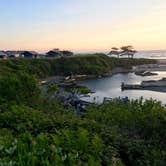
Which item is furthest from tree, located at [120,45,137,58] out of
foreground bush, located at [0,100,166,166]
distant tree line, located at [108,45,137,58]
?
foreground bush, located at [0,100,166,166]

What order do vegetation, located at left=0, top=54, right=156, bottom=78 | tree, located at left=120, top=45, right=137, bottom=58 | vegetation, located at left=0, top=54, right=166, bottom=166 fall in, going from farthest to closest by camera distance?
tree, located at left=120, top=45, right=137, bottom=58 < vegetation, located at left=0, top=54, right=156, bottom=78 < vegetation, located at left=0, top=54, right=166, bottom=166

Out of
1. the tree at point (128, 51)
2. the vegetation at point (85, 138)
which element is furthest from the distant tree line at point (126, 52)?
the vegetation at point (85, 138)

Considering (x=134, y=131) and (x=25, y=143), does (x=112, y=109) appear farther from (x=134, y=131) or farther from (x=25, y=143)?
(x=25, y=143)

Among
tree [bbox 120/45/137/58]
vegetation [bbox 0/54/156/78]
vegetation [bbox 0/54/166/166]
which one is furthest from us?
tree [bbox 120/45/137/58]

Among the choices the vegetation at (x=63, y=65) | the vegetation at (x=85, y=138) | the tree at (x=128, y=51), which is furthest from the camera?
the tree at (x=128, y=51)

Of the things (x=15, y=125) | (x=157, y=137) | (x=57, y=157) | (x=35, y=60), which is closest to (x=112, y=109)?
(x=157, y=137)

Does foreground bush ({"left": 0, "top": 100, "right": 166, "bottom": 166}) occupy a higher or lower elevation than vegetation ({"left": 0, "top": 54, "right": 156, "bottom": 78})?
higher

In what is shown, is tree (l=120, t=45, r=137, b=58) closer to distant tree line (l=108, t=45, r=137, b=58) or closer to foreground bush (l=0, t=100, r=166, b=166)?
distant tree line (l=108, t=45, r=137, b=58)

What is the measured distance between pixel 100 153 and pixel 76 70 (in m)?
87.1

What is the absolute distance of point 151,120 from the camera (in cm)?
1285

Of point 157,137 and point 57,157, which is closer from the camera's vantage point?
point 57,157

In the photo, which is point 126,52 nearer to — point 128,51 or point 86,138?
point 128,51

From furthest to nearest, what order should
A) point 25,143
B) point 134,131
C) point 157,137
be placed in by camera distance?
point 134,131 → point 157,137 → point 25,143

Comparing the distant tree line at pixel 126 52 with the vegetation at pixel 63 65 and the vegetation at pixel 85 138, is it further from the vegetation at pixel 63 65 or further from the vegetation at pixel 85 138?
the vegetation at pixel 85 138
